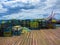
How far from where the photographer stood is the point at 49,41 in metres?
2.86

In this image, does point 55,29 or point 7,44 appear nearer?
point 7,44

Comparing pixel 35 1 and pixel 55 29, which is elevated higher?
pixel 35 1

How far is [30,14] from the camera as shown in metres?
3.26

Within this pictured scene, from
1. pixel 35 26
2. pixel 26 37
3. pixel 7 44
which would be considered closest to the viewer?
pixel 7 44

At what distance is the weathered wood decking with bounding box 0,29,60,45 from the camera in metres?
2.79

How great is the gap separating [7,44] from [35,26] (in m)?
0.88

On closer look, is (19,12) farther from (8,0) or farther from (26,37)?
(26,37)

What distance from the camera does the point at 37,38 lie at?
3059mm

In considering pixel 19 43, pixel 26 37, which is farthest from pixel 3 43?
pixel 26 37

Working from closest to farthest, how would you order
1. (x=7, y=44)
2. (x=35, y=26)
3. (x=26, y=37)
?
(x=7, y=44)
(x=26, y=37)
(x=35, y=26)

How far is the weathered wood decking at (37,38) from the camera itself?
279 cm

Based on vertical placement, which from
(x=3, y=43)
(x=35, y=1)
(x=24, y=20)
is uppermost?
(x=35, y=1)

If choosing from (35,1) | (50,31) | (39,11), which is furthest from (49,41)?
(35,1)

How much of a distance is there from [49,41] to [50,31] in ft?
1.46
